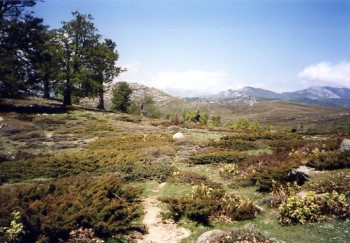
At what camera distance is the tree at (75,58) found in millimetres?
48000

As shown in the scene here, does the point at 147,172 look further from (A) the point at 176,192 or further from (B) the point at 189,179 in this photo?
(A) the point at 176,192

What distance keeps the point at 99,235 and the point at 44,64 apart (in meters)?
38.4

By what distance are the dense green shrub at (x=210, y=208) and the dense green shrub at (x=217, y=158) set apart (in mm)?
7603

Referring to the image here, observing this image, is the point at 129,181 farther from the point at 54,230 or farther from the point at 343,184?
the point at 343,184

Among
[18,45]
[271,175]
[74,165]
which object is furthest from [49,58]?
[271,175]

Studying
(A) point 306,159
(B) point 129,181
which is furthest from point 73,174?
(A) point 306,159

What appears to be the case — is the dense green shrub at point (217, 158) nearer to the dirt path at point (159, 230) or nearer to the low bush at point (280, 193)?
the low bush at point (280, 193)

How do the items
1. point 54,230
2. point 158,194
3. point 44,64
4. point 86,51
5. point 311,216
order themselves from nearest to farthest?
1. point 54,230
2. point 311,216
3. point 158,194
4. point 44,64
5. point 86,51

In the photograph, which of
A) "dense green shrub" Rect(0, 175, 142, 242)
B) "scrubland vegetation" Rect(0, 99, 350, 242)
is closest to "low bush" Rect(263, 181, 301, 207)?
"scrubland vegetation" Rect(0, 99, 350, 242)

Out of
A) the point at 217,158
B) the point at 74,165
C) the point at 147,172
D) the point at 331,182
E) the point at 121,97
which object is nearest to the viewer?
the point at 331,182

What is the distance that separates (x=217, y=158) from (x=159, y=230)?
403 inches

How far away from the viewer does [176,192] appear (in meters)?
15.8

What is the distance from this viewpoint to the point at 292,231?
1082cm

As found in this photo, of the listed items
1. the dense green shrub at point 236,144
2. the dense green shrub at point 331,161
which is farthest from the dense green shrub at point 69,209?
the dense green shrub at point 236,144
